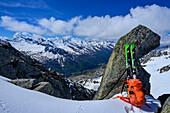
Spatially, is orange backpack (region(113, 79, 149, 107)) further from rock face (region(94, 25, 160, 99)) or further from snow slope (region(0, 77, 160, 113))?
rock face (region(94, 25, 160, 99))

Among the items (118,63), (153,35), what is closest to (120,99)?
(118,63)

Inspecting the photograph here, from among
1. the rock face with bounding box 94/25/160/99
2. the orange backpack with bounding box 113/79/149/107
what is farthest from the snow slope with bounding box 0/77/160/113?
the rock face with bounding box 94/25/160/99

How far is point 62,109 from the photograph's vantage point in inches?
186

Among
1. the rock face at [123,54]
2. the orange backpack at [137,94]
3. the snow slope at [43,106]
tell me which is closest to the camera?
the snow slope at [43,106]

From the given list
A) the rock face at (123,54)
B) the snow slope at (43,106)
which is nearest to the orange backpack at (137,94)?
the snow slope at (43,106)

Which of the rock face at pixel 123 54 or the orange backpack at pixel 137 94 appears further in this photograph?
the rock face at pixel 123 54

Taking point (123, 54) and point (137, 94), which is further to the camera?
point (123, 54)

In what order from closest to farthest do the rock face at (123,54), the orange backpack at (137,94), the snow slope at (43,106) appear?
1. the snow slope at (43,106)
2. the orange backpack at (137,94)
3. the rock face at (123,54)

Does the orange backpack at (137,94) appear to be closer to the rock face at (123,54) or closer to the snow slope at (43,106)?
the snow slope at (43,106)

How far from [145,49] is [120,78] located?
4935mm

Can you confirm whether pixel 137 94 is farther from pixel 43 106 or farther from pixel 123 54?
pixel 123 54

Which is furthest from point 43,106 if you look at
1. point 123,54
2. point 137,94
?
point 123,54

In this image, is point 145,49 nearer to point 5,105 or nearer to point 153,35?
point 153,35

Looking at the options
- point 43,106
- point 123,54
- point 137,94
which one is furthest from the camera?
point 123,54
